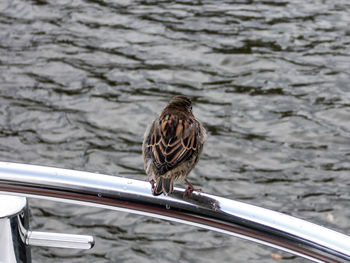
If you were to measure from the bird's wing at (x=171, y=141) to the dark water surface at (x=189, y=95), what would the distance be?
3329 millimetres

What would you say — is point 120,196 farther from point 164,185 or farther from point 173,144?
point 173,144

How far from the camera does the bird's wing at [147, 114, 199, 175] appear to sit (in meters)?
4.28

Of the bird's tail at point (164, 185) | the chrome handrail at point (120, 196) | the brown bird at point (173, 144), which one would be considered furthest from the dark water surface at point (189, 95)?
the chrome handrail at point (120, 196)

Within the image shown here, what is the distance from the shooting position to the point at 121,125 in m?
10.1

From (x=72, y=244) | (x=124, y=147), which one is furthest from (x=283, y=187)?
(x=72, y=244)

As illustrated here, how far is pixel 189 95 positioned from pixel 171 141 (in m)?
6.30

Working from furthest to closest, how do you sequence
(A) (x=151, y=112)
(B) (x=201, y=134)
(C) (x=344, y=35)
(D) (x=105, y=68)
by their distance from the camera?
(C) (x=344, y=35), (D) (x=105, y=68), (A) (x=151, y=112), (B) (x=201, y=134)

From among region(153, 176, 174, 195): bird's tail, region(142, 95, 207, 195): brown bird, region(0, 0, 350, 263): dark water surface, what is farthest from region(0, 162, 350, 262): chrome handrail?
region(0, 0, 350, 263): dark water surface

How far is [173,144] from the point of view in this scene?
4.37 metres

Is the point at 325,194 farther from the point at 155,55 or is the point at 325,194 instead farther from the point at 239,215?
the point at 239,215

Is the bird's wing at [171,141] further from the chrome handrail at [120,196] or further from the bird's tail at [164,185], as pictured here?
the chrome handrail at [120,196]

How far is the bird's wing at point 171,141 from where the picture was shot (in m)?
4.28

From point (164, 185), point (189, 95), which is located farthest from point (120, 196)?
point (189, 95)

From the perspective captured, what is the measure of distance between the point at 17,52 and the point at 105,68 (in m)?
1.72
